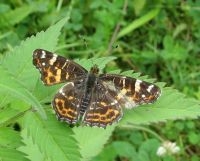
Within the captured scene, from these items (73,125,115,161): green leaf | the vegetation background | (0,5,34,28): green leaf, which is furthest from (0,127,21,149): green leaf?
(0,5,34,28): green leaf

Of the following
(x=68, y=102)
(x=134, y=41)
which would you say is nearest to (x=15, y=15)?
(x=134, y=41)

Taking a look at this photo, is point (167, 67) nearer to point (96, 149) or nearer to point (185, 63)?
point (185, 63)

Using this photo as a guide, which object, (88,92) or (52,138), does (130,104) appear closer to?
(88,92)

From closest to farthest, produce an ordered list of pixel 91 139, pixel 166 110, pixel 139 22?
pixel 166 110, pixel 91 139, pixel 139 22

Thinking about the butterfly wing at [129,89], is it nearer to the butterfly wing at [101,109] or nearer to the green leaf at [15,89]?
the butterfly wing at [101,109]

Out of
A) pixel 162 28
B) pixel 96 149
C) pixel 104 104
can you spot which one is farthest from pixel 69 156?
pixel 162 28

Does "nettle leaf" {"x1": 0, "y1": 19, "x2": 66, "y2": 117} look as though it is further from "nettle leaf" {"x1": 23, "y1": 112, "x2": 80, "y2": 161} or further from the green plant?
"nettle leaf" {"x1": 23, "y1": 112, "x2": 80, "y2": 161}

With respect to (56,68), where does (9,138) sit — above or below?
below
